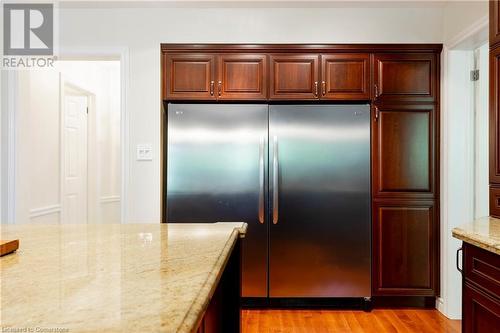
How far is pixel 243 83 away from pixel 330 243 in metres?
1.44

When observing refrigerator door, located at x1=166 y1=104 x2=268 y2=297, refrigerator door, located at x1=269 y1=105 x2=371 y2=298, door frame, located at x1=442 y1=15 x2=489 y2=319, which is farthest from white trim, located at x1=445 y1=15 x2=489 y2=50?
refrigerator door, located at x1=166 y1=104 x2=268 y2=297

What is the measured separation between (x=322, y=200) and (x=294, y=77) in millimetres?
1005

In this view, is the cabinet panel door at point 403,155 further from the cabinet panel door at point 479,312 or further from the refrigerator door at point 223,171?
the cabinet panel door at point 479,312

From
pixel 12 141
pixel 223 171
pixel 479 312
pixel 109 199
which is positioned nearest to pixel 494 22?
pixel 479 312

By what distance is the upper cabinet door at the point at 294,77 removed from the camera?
2.80 meters

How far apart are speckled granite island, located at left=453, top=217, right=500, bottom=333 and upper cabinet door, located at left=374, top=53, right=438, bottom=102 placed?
1451mm

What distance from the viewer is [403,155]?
278 centimetres

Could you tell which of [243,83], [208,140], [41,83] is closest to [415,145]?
[243,83]

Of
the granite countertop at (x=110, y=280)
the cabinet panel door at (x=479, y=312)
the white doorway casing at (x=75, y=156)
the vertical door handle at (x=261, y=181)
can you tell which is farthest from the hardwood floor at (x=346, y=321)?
the white doorway casing at (x=75, y=156)

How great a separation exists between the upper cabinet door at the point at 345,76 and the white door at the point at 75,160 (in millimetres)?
2539

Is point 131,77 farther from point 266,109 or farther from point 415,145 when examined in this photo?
point 415,145

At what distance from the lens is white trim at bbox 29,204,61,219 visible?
291 centimetres

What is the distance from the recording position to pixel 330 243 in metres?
2.74

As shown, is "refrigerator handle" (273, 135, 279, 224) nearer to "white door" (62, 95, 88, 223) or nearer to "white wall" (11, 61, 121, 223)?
"white wall" (11, 61, 121, 223)
